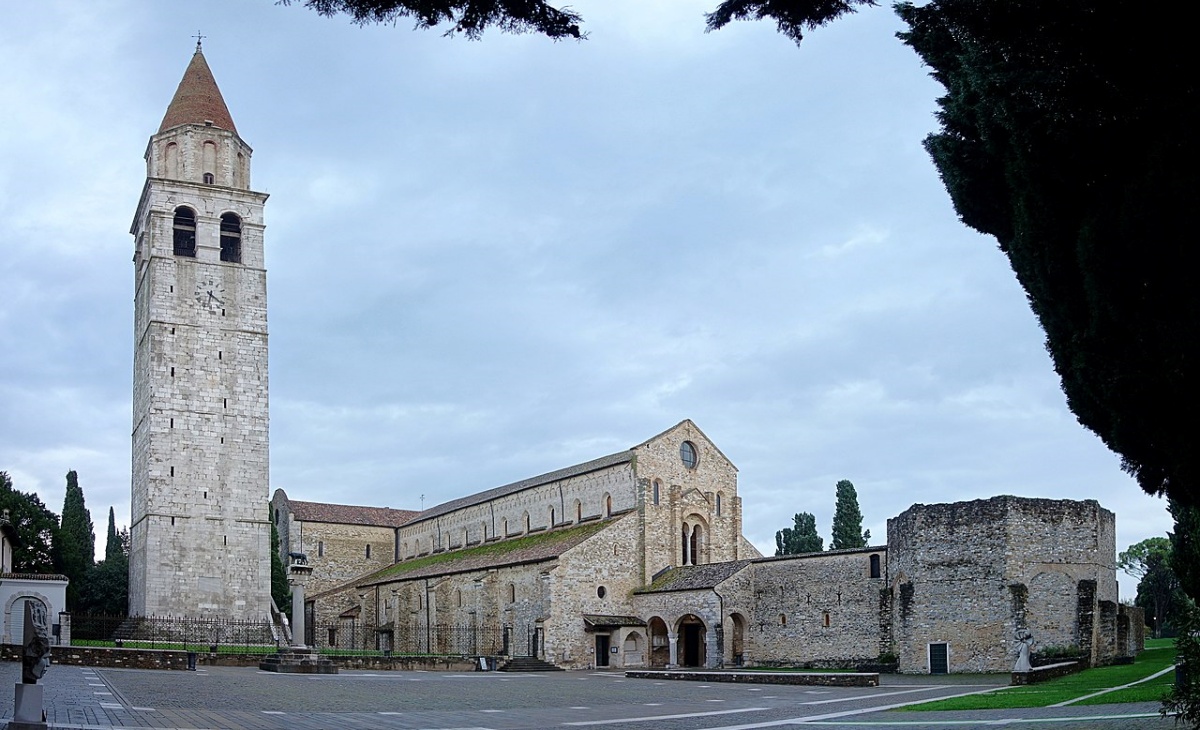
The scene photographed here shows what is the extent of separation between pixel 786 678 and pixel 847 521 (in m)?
28.1

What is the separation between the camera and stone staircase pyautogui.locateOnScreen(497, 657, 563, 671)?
134ft

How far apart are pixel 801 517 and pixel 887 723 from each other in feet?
159

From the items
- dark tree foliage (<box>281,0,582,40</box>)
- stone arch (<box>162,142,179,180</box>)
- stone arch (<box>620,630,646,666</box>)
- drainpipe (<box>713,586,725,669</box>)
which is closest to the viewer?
dark tree foliage (<box>281,0,582,40</box>)

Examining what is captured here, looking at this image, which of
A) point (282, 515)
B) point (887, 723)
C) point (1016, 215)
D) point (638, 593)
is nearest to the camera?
point (1016, 215)

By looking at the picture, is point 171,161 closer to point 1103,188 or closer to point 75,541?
point 75,541

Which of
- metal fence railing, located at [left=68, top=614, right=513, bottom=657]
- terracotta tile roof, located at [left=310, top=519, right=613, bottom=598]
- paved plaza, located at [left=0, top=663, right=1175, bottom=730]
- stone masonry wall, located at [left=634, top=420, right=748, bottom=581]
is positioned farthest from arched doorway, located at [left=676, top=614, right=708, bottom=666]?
paved plaza, located at [left=0, top=663, right=1175, bottom=730]

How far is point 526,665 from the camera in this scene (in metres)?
41.6

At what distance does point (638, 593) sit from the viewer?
4534 cm

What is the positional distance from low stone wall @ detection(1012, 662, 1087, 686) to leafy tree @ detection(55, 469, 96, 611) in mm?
40266

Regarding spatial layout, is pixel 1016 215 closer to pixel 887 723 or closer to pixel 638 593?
pixel 887 723

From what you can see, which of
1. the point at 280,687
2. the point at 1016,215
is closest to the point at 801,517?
the point at 280,687

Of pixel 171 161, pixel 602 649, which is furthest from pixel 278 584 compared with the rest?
pixel 171 161

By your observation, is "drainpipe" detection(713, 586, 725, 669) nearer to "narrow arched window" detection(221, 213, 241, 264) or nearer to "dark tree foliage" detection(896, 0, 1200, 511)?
"narrow arched window" detection(221, 213, 241, 264)

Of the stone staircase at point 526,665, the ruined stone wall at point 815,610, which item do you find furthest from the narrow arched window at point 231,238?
the ruined stone wall at point 815,610
